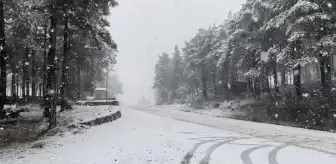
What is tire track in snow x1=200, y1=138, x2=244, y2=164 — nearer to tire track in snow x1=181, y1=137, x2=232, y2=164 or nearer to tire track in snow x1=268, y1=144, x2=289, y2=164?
tire track in snow x1=181, y1=137, x2=232, y2=164

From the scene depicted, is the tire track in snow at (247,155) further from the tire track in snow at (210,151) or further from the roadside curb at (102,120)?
the roadside curb at (102,120)

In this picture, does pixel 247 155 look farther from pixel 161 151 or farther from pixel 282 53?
pixel 282 53

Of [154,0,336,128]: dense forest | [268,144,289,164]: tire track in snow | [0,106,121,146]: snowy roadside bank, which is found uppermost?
[154,0,336,128]: dense forest

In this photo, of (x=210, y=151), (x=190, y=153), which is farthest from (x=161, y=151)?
(x=210, y=151)

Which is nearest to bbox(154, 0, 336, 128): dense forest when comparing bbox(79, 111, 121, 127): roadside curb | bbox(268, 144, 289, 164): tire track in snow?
bbox(268, 144, 289, 164): tire track in snow

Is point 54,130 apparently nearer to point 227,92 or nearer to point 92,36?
point 92,36

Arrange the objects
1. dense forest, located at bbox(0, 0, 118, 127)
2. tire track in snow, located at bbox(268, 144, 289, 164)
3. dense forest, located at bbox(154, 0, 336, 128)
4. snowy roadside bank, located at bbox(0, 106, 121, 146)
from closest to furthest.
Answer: tire track in snow, located at bbox(268, 144, 289, 164)
snowy roadside bank, located at bbox(0, 106, 121, 146)
dense forest, located at bbox(0, 0, 118, 127)
dense forest, located at bbox(154, 0, 336, 128)

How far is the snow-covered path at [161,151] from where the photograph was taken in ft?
36.1

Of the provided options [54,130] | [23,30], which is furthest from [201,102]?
[54,130]

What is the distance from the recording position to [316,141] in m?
15.3

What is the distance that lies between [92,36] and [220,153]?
15.9m

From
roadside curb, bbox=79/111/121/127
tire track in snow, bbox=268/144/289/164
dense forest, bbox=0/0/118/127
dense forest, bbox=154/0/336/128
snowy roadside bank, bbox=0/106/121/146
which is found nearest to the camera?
tire track in snow, bbox=268/144/289/164

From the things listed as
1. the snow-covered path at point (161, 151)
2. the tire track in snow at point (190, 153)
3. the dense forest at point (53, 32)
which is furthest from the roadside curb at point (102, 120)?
the tire track in snow at point (190, 153)

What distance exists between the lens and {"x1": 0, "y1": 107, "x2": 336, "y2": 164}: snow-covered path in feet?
36.1
